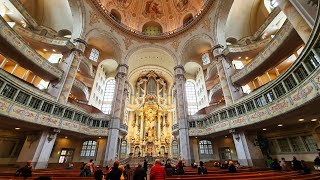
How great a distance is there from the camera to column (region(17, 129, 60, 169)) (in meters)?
11.0

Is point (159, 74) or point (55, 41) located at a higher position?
point (159, 74)

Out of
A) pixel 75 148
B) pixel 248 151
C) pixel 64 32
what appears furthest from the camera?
pixel 64 32

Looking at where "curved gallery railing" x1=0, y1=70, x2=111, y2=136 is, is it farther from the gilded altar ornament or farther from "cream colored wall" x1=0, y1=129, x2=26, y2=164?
the gilded altar ornament

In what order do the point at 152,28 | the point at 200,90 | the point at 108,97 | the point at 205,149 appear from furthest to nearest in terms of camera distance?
the point at 152,28, the point at 108,97, the point at 200,90, the point at 205,149

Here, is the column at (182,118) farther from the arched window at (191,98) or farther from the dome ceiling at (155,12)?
the dome ceiling at (155,12)

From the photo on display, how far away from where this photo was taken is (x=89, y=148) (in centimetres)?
1745

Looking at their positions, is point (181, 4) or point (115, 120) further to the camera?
point (181, 4)

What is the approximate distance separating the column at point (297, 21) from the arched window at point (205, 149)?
1465 centimetres

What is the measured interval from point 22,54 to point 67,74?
3717mm

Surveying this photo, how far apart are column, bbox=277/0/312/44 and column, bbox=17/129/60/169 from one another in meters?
18.7

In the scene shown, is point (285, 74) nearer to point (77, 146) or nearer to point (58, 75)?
point (58, 75)

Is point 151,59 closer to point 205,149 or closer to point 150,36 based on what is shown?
point 150,36

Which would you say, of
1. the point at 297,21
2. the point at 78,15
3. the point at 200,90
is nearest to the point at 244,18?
the point at 200,90

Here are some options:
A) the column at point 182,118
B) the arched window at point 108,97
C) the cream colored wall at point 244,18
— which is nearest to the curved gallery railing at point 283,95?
the column at point 182,118
